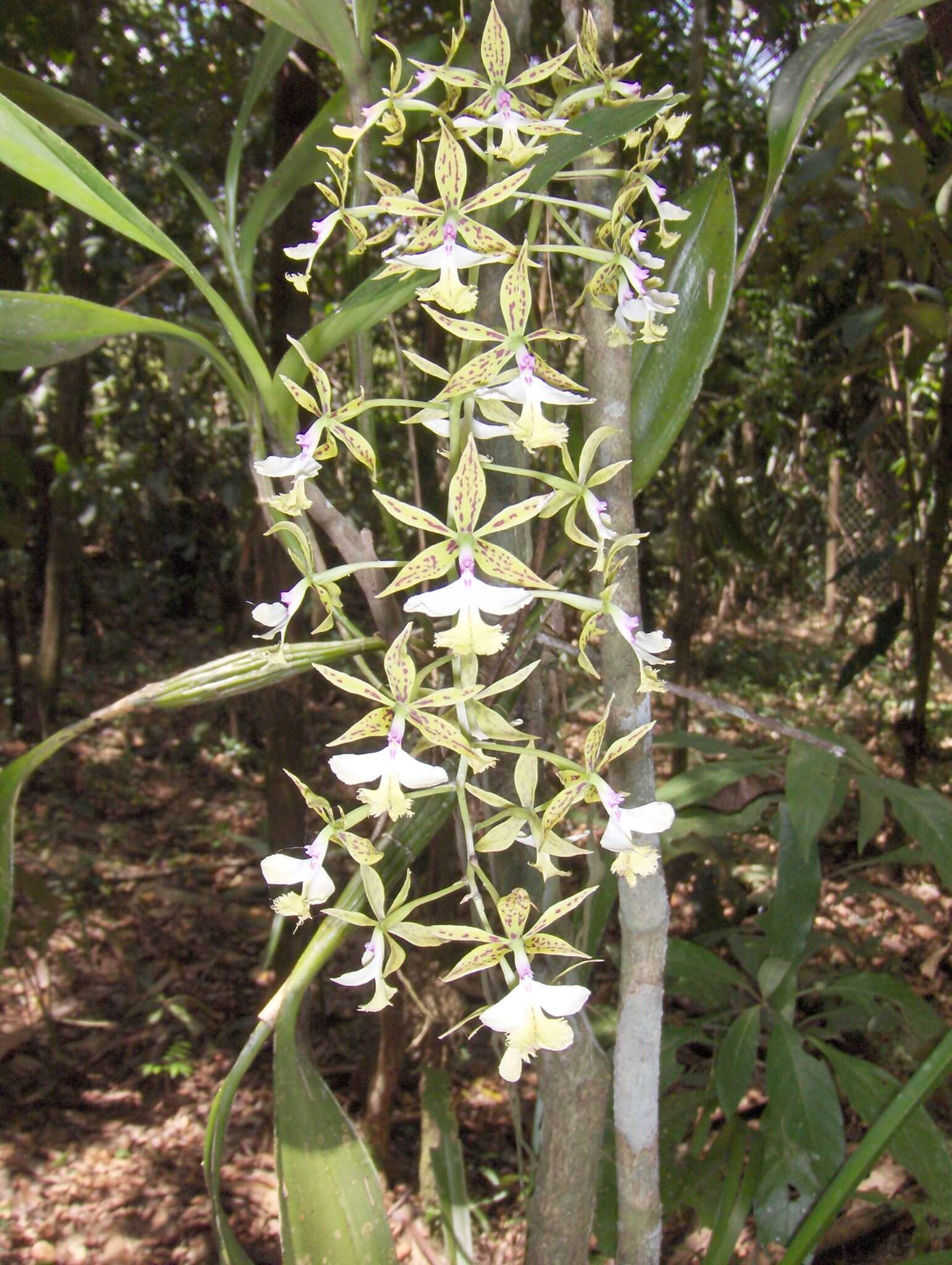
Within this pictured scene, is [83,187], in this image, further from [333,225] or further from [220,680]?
[220,680]

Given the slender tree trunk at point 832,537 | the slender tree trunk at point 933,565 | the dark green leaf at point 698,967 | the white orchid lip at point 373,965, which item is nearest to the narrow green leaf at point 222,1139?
the white orchid lip at point 373,965

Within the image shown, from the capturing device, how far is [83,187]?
480 mm

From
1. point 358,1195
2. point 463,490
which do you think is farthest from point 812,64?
point 358,1195

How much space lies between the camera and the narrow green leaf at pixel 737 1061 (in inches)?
35.8

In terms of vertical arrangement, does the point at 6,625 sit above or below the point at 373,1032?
above

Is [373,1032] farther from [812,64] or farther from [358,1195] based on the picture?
[812,64]

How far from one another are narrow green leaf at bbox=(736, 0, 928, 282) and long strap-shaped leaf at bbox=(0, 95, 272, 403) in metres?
0.28

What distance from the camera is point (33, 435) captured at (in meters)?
2.30

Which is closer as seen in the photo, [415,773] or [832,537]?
[415,773]

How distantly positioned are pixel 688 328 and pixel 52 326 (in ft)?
1.18

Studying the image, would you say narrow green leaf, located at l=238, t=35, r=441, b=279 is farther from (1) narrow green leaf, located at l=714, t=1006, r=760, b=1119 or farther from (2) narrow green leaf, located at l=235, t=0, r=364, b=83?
(1) narrow green leaf, located at l=714, t=1006, r=760, b=1119

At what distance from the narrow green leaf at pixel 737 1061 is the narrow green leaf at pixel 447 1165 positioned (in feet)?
0.89

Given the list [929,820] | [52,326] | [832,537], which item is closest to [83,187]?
[52,326]

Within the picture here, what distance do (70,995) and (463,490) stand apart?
5.54ft
